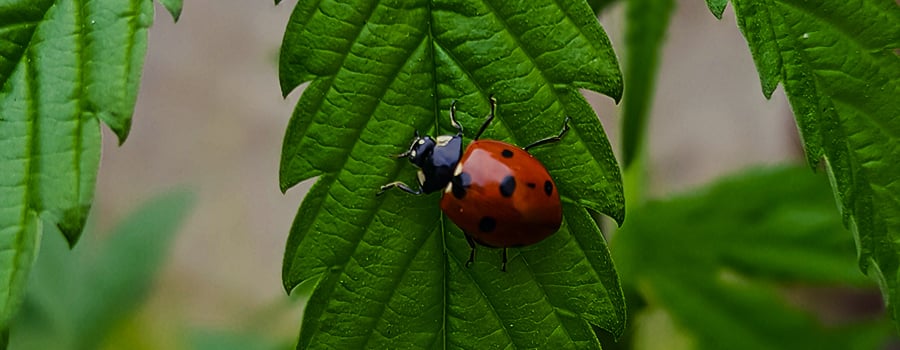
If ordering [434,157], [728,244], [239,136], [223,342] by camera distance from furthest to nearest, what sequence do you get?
[239,136] → [223,342] → [728,244] → [434,157]

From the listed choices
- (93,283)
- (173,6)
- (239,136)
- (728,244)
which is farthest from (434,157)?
(239,136)

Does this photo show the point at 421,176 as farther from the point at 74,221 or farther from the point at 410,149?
the point at 74,221

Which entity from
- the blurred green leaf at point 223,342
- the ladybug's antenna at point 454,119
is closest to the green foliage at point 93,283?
the blurred green leaf at point 223,342

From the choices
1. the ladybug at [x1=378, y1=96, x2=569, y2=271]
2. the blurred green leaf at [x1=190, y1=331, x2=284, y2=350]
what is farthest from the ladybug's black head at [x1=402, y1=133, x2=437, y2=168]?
the blurred green leaf at [x1=190, y1=331, x2=284, y2=350]

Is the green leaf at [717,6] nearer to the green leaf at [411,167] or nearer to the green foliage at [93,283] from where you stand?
the green leaf at [411,167]

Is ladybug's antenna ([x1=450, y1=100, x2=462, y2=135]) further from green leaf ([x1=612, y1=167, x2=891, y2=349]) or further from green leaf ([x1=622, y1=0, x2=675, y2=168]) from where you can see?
green leaf ([x1=612, y1=167, x2=891, y2=349])
